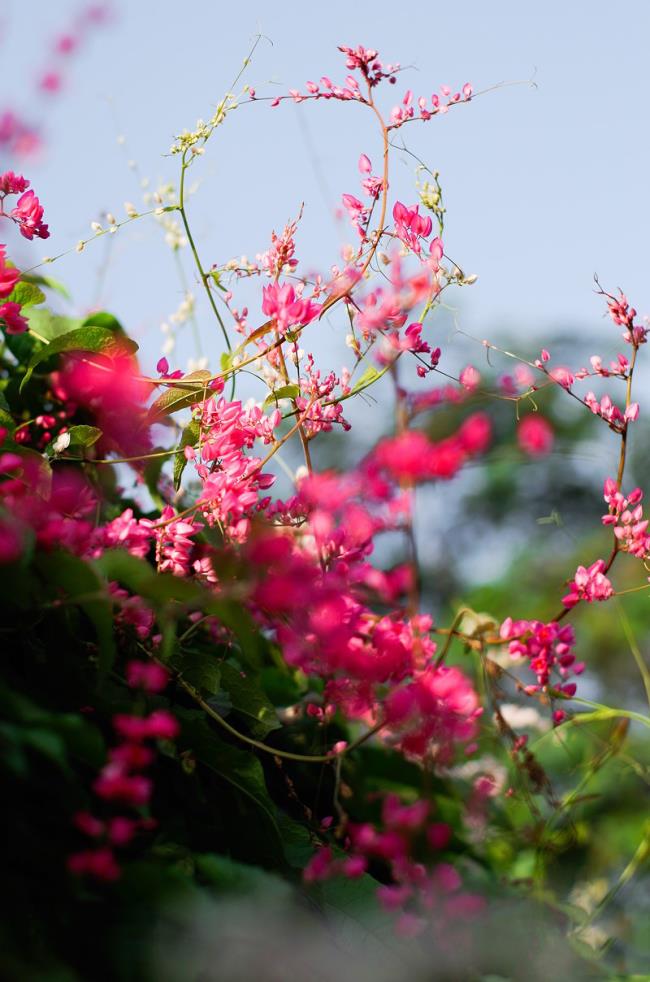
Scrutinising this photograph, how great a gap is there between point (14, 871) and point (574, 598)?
57 cm

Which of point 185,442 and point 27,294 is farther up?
point 27,294

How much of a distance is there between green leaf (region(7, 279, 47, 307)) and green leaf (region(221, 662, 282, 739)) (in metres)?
0.50

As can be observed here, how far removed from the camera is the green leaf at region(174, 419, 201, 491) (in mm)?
969

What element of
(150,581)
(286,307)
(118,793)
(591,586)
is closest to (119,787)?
(118,793)

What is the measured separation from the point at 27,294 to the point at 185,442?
A: 290 millimetres

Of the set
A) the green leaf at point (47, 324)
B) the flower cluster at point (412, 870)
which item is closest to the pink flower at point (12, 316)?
the green leaf at point (47, 324)

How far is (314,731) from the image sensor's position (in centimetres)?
105

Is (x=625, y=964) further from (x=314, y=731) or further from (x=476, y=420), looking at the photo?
(x=476, y=420)

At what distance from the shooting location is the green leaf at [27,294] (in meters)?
1.11

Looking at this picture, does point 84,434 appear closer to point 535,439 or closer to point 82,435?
point 82,435

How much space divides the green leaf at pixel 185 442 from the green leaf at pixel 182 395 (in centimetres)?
2

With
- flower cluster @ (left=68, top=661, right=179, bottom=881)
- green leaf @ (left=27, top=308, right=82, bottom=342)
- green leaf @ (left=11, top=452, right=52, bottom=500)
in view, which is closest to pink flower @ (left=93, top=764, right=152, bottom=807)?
flower cluster @ (left=68, top=661, right=179, bottom=881)

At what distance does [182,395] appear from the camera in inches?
39.0

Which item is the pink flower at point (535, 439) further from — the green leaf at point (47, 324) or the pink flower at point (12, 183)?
the green leaf at point (47, 324)
